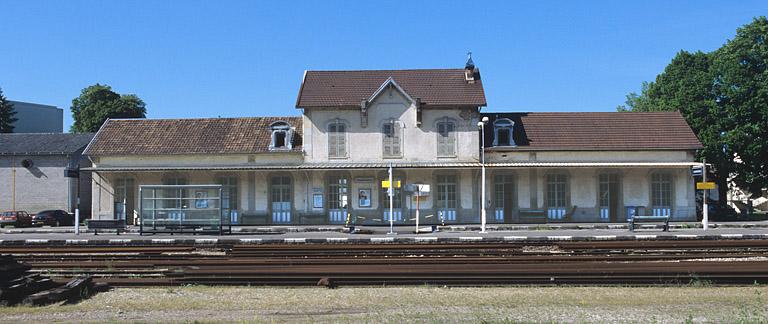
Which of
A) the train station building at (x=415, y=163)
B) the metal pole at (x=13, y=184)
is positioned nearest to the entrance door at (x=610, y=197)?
the train station building at (x=415, y=163)

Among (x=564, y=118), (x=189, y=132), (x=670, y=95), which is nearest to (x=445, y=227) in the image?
(x=564, y=118)

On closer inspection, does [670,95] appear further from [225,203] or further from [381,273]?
[381,273]

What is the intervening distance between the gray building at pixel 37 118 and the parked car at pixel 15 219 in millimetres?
31476

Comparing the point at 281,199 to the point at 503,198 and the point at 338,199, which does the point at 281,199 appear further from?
the point at 503,198

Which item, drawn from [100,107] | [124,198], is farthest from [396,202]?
[100,107]

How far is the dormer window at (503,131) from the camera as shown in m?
36.1

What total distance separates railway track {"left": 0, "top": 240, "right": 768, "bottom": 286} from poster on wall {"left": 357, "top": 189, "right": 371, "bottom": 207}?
51.4ft

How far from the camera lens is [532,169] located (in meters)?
35.2

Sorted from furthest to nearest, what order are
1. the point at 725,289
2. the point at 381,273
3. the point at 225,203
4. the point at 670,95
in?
1. the point at 670,95
2. the point at 225,203
3. the point at 381,273
4. the point at 725,289

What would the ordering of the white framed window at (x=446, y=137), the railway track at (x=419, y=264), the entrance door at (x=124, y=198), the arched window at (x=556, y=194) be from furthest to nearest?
the entrance door at (x=124, y=198), the white framed window at (x=446, y=137), the arched window at (x=556, y=194), the railway track at (x=419, y=264)

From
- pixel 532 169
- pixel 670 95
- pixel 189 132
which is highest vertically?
pixel 670 95

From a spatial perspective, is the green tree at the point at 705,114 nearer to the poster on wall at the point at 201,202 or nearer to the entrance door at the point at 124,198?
the poster on wall at the point at 201,202

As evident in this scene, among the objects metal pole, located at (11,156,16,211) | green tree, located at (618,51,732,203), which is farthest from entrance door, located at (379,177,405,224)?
metal pole, located at (11,156,16,211)

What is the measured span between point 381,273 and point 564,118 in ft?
88.4
